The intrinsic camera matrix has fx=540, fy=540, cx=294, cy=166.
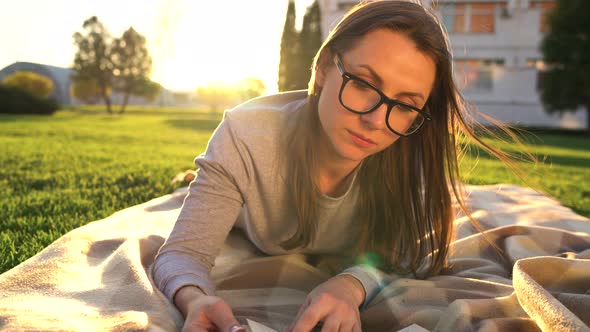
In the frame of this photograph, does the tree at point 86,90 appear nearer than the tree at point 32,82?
No

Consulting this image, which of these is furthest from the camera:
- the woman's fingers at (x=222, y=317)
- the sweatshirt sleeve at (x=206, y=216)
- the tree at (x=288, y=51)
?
the tree at (x=288, y=51)

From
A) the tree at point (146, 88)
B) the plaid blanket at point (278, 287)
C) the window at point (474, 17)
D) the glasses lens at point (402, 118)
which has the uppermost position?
the window at point (474, 17)

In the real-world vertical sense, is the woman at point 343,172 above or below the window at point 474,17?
below

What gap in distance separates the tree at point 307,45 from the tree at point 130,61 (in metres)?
22.8

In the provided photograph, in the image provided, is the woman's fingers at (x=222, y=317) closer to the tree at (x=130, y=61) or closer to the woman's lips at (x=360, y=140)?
the woman's lips at (x=360, y=140)

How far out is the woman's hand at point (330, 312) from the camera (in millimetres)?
1425

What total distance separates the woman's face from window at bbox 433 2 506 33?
26801mm

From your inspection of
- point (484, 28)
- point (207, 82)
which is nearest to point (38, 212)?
point (484, 28)

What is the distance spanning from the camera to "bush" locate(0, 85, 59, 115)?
19.4m

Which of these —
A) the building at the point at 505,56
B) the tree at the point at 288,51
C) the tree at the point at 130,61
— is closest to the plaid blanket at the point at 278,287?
the tree at the point at 288,51

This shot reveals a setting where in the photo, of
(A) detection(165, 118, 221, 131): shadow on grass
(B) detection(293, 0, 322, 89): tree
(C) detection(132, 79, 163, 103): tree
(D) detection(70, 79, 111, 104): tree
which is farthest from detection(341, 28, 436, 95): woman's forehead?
(D) detection(70, 79, 111, 104): tree

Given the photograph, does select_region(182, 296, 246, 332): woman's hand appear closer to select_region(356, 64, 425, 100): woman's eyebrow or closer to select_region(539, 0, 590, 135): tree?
select_region(356, 64, 425, 100): woman's eyebrow

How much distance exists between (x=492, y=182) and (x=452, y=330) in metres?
4.60

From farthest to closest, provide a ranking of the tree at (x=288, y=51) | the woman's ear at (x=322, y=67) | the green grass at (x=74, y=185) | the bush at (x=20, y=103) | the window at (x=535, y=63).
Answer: the window at (x=535, y=63), the bush at (x=20, y=103), the tree at (x=288, y=51), the green grass at (x=74, y=185), the woman's ear at (x=322, y=67)
